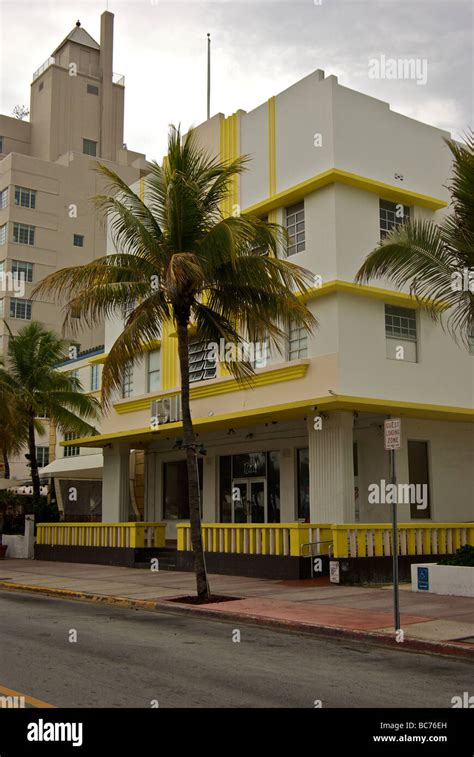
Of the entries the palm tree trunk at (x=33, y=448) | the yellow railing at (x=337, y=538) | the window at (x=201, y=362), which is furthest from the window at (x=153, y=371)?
the yellow railing at (x=337, y=538)

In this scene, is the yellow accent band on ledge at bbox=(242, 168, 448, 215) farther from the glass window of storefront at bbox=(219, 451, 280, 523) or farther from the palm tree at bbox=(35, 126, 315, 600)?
the glass window of storefront at bbox=(219, 451, 280, 523)

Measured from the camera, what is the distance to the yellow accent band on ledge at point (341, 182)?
2036 cm

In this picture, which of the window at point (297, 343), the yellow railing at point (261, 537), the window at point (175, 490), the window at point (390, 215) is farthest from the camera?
the window at point (175, 490)

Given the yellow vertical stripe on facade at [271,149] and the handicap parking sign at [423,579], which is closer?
the handicap parking sign at [423,579]

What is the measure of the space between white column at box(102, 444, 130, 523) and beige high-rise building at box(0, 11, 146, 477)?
18.7 metres

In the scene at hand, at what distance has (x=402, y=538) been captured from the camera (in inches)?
763

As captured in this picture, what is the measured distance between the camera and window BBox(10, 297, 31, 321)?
54.5m

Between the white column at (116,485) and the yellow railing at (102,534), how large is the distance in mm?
1170

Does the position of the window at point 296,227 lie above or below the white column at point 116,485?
above

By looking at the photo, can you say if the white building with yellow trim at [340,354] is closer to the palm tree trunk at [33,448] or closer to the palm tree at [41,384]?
the palm tree at [41,384]

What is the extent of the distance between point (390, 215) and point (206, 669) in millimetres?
15305

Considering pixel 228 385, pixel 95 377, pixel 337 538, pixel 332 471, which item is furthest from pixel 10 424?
pixel 337 538

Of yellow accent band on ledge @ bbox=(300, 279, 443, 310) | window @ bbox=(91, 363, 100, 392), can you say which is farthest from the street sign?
window @ bbox=(91, 363, 100, 392)
